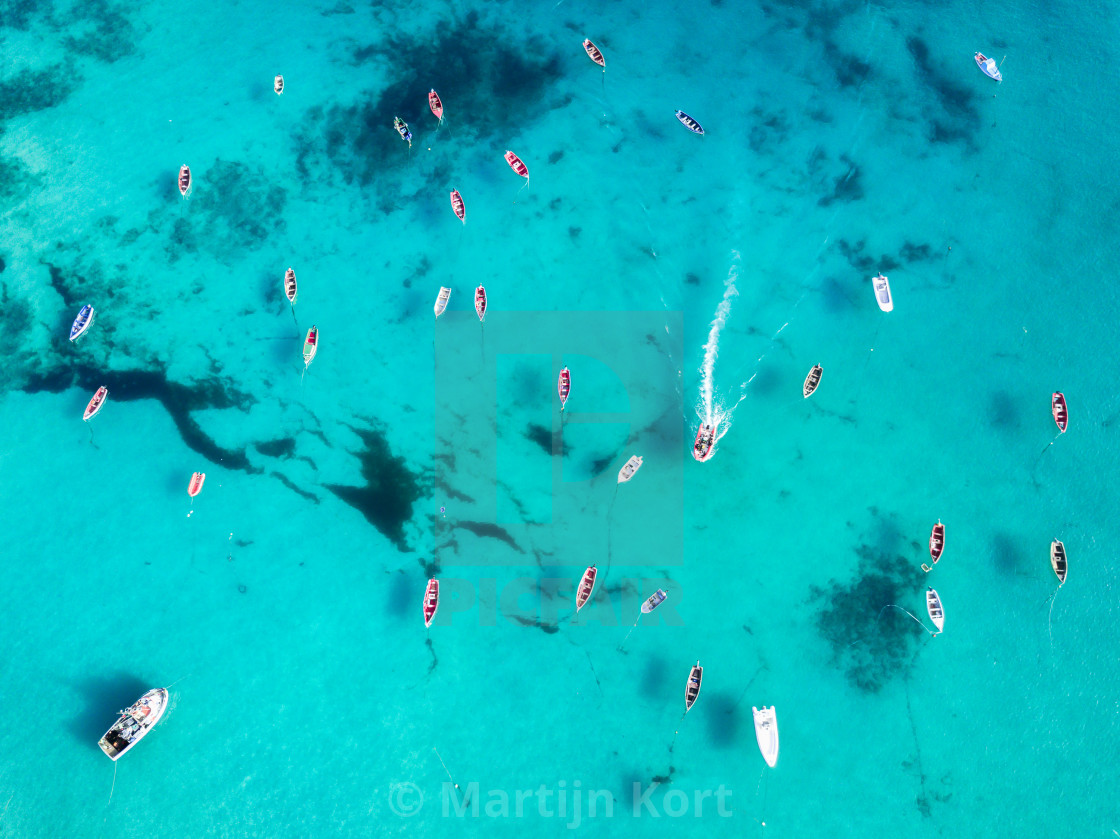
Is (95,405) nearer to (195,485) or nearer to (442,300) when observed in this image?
(195,485)

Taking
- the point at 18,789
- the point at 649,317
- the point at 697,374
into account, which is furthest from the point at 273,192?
the point at 18,789

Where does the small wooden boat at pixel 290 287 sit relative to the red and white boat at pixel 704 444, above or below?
above

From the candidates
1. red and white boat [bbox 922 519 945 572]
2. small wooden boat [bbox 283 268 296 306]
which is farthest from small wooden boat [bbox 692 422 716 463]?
small wooden boat [bbox 283 268 296 306]

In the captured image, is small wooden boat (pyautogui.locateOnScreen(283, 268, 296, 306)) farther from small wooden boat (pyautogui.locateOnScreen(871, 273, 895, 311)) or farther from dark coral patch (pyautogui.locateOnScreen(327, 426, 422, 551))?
small wooden boat (pyautogui.locateOnScreen(871, 273, 895, 311))

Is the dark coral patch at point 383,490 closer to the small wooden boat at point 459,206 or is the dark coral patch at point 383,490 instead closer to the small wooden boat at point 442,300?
the small wooden boat at point 442,300

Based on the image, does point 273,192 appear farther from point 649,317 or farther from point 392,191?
point 649,317

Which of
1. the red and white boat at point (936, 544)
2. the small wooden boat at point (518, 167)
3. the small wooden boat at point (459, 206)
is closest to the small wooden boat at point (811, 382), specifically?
the red and white boat at point (936, 544)

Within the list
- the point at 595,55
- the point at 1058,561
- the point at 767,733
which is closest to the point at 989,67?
the point at 595,55
